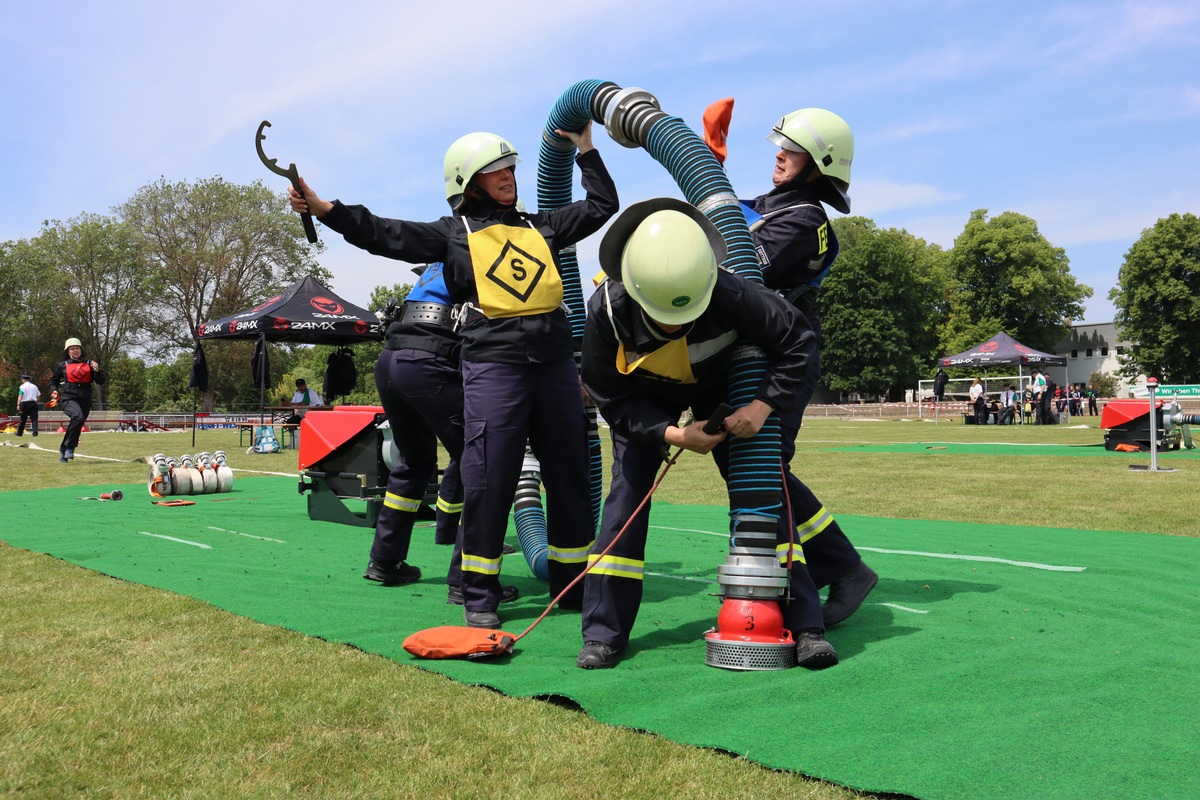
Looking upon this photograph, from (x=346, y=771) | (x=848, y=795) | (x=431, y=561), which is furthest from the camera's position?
(x=431, y=561)

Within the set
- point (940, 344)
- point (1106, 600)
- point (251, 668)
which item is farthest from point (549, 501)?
point (940, 344)

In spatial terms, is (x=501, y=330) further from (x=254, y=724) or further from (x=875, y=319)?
(x=875, y=319)

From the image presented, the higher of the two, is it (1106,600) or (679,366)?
(679,366)

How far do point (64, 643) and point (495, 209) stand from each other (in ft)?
9.05

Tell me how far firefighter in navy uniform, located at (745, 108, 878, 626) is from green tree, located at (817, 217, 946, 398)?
63254mm

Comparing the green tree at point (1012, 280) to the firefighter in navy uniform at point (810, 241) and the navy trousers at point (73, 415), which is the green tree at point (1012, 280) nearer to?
the navy trousers at point (73, 415)

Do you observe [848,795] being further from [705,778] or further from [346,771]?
[346,771]

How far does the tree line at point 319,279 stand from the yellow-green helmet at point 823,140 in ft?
123

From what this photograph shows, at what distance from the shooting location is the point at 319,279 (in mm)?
54438

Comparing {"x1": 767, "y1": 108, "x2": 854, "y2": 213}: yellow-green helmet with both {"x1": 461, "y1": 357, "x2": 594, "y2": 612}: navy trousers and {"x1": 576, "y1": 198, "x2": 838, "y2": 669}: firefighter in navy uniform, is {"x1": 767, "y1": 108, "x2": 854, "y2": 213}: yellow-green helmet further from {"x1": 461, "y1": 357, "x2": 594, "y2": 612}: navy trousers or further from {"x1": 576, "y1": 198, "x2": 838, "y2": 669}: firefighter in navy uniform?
{"x1": 461, "y1": 357, "x2": 594, "y2": 612}: navy trousers

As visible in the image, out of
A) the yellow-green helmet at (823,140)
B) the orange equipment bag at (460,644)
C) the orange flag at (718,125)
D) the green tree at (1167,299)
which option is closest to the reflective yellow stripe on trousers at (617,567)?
the orange equipment bag at (460,644)

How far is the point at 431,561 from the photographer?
22.1 feet

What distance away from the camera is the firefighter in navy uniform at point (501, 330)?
4488 millimetres

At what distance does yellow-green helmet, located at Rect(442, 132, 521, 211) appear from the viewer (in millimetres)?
4750
